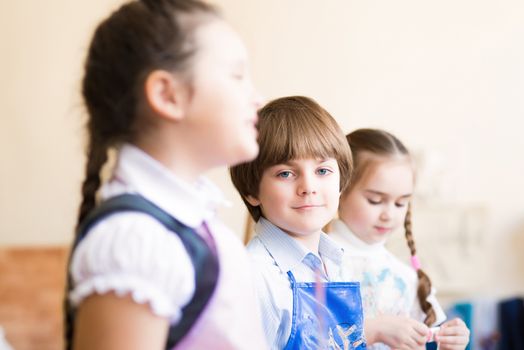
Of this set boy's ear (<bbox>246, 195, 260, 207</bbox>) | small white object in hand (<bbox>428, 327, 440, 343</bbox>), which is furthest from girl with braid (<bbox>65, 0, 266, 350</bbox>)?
small white object in hand (<bbox>428, 327, 440, 343</bbox>)

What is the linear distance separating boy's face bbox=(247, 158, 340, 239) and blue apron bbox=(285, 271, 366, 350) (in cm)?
10

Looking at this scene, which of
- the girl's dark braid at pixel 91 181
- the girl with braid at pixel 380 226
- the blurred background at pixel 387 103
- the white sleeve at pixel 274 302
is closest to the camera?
the girl's dark braid at pixel 91 181

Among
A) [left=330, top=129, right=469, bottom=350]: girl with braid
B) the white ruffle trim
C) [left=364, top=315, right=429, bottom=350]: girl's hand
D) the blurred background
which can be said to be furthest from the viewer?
the blurred background

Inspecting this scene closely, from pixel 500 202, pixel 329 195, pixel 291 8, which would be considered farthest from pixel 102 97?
pixel 500 202

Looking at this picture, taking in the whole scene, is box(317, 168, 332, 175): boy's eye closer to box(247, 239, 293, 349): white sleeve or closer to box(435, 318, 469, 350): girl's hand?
box(247, 239, 293, 349): white sleeve

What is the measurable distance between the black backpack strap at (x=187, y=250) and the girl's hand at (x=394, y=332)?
1.70 feet

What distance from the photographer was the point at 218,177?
3012 mm

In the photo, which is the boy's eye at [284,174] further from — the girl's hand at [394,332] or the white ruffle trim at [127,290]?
the white ruffle trim at [127,290]

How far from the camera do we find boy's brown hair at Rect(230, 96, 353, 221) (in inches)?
46.6

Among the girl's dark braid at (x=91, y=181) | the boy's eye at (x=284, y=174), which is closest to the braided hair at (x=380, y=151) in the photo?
the boy's eye at (x=284, y=174)

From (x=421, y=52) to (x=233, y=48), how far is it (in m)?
2.47

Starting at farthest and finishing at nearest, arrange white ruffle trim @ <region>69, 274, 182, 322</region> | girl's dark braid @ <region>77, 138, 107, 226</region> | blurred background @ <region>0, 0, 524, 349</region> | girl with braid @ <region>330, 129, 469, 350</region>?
blurred background @ <region>0, 0, 524, 349</region> < girl with braid @ <region>330, 129, 469, 350</region> < girl's dark braid @ <region>77, 138, 107, 226</region> < white ruffle trim @ <region>69, 274, 182, 322</region>

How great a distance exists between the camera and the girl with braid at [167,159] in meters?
0.75

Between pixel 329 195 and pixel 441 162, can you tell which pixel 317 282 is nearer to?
pixel 329 195
